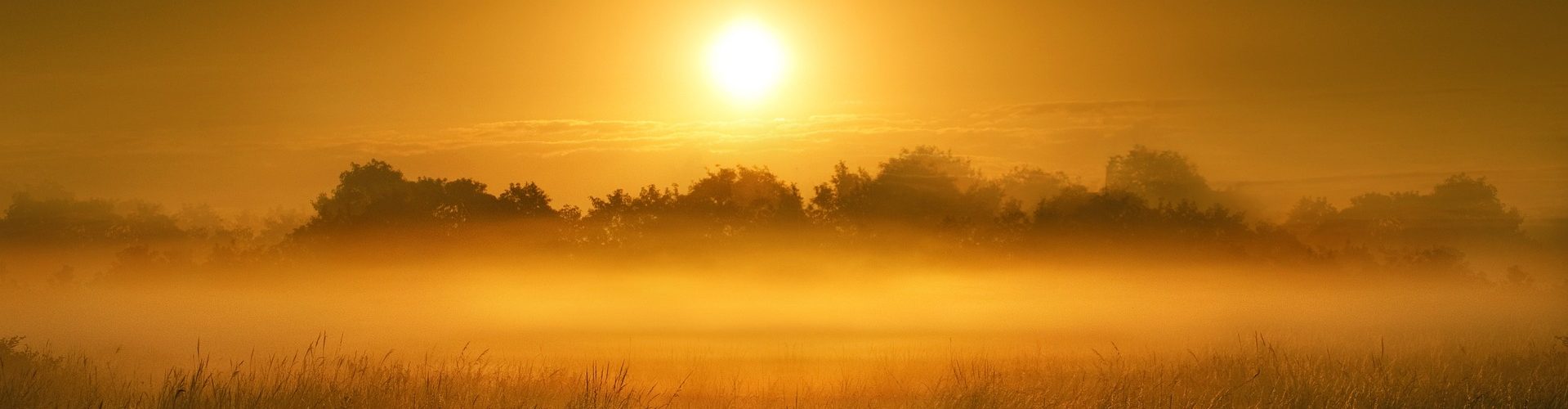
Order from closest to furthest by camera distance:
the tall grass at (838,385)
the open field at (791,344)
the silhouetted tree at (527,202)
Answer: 1. the tall grass at (838,385)
2. the open field at (791,344)
3. the silhouetted tree at (527,202)

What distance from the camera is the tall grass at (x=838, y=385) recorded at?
10464mm

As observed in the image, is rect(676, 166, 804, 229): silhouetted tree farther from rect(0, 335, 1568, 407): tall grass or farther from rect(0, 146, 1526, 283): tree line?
rect(0, 335, 1568, 407): tall grass

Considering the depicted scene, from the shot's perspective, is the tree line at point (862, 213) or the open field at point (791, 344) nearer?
the open field at point (791, 344)

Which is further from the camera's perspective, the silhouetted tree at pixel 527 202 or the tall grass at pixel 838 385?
the silhouetted tree at pixel 527 202

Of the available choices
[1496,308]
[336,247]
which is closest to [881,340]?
[336,247]

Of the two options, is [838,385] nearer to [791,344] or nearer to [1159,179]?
[791,344]

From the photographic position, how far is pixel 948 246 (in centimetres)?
2395

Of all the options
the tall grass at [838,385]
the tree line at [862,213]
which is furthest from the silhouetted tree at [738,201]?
the tall grass at [838,385]

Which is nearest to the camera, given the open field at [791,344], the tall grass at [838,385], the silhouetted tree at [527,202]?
the tall grass at [838,385]

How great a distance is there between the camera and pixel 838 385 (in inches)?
488

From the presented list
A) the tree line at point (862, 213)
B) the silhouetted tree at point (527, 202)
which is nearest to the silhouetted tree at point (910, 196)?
the tree line at point (862, 213)

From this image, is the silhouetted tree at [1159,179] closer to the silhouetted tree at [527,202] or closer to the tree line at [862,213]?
the tree line at [862,213]

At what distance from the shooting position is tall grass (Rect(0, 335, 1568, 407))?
10.5 metres

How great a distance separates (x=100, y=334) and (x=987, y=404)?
14.7m
